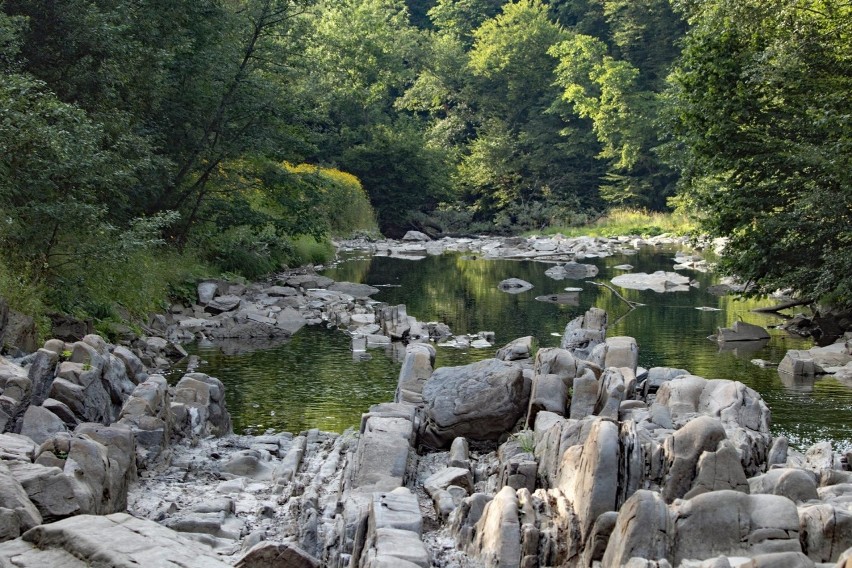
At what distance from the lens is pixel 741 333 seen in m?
21.4

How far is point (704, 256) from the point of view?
39.2m

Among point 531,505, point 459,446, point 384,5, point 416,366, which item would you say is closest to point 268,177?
point 416,366

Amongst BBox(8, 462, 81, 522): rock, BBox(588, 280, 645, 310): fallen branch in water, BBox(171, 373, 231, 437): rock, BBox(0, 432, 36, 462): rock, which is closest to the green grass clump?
BBox(588, 280, 645, 310): fallen branch in water

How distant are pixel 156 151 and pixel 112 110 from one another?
12.8 feet

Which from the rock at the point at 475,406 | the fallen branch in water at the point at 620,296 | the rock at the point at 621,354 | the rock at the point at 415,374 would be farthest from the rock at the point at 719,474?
the fallen branch in water at the point at 620,296

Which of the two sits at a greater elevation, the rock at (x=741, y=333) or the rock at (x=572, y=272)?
the rock at (x=741, y=333)

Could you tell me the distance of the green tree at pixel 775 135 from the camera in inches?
724

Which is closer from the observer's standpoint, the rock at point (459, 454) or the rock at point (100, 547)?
the rock at point (100, 547)

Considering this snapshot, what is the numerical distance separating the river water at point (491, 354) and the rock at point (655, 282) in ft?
2.03

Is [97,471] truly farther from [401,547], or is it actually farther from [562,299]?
[562,299]

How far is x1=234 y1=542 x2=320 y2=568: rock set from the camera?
7.40m

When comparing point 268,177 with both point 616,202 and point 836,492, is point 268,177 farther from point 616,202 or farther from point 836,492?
point 616,202

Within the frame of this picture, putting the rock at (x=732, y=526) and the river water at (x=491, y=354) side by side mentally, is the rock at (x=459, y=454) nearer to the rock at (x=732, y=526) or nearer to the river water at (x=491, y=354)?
the river water at (x=491, y=354)

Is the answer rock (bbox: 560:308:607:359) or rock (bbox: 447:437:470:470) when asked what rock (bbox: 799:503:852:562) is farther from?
rock (bbox: 560:308:607:359)
